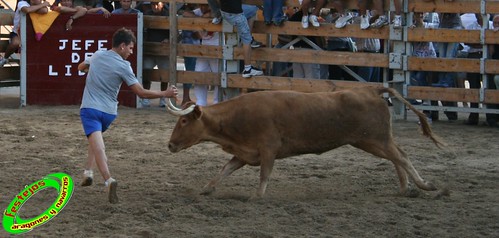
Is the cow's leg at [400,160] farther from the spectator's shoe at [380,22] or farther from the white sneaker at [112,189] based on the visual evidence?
the spectator's shoe at [380,22]

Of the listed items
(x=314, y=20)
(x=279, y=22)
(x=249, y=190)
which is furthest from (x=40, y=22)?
(x=249, y=190)

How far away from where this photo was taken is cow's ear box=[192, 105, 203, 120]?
28.7 ft

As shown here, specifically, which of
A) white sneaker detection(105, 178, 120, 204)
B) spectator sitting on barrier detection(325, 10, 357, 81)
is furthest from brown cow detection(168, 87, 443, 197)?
spectator sitting on barrier detection(325, 10, 357, 81)

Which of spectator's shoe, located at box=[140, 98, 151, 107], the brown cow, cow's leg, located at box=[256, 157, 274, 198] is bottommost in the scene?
spectator's shoe, located at box=[140, 98, 151, 107]

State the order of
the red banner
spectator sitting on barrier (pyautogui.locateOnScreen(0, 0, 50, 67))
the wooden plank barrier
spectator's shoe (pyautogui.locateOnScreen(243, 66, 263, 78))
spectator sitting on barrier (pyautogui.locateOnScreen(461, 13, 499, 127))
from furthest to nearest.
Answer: the red banner < spectator sitting on barrier (pyautogui.locateOnScreen(0, 0, 50, 67)) < spectator's shoe (pyautogui.locateOnScreen(243, 66, 263, 78)) < spectator sitting on barrier (pyautogui.locateOnScreen(461, 13, 499, 127)) < the wooden plank barrier

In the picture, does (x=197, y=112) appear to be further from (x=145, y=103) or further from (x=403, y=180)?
(x=145, y=103)

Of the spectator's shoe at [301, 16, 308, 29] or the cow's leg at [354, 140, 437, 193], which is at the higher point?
the spectator's shoe at [301, 16, 308, 29]

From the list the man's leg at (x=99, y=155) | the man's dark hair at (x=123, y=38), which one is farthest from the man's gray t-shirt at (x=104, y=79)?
the man's leg at (x=99, y=155)

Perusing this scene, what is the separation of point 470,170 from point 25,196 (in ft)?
16.9

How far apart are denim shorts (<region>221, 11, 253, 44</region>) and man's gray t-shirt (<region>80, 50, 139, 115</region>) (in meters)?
6.08

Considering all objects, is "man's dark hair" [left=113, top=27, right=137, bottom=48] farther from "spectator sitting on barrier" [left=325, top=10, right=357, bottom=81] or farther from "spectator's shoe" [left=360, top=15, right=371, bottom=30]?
"spectator sitting on barrier" [left=325, top=10, right=357, bottom=81]

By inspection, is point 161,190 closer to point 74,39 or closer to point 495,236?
point 495,236

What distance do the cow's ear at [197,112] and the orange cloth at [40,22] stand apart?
23.8 feet

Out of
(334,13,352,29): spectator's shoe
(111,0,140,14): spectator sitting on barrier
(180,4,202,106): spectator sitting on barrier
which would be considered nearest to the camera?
(334,13,352,29): spectator's shoe
